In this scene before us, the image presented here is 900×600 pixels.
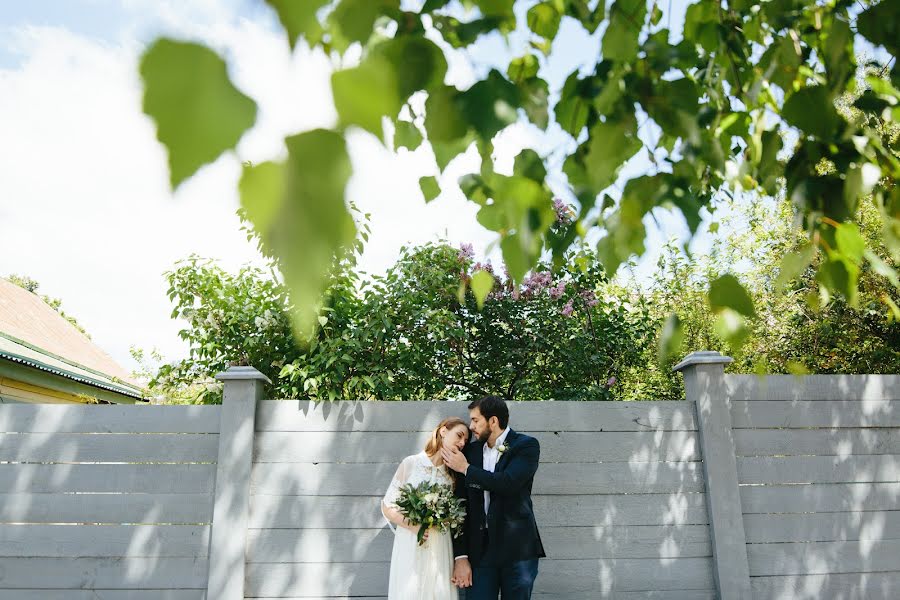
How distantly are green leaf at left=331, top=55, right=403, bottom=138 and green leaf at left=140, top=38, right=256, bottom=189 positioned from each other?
0.06 m

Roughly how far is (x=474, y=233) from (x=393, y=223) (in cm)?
58

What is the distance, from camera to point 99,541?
3.49m

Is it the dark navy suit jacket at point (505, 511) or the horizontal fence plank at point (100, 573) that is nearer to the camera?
the dark navy suit jacket at point (505, 511)

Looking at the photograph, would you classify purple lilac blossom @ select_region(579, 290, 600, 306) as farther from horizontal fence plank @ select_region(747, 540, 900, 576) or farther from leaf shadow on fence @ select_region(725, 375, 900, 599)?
horizontal fence plank @ select_region(747, 540, 900, 576)

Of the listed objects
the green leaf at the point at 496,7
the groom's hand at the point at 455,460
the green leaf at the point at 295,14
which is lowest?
the groom's hand at the point at 455,460

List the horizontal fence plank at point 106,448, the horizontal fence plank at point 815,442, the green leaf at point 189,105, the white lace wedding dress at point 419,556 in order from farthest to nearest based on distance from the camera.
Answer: the horizontal fence plank at point 815,442 < the horizontal fence plank at point 106,448 < the white lace wedding dress at point 419,556 < the green leaf at point 189,105

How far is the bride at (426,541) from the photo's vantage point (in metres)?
3.37

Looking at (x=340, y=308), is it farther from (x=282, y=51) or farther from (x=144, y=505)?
(x=282, y=51)

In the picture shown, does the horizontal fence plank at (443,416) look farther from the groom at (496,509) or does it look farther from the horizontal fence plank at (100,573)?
the horizontal fence plank at (100,573)

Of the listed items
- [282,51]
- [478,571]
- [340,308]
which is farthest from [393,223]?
[340,308]

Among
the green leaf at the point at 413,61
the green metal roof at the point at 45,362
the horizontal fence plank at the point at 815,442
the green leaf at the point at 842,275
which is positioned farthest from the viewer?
the green metal roof at the point at 45,362

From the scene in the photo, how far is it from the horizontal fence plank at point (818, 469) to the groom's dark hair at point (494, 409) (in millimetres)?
1416

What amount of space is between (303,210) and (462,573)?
3.43m

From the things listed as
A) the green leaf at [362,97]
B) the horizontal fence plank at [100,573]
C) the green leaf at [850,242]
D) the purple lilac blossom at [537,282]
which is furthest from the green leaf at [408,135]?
the purple lilac blossom at [537,282]
